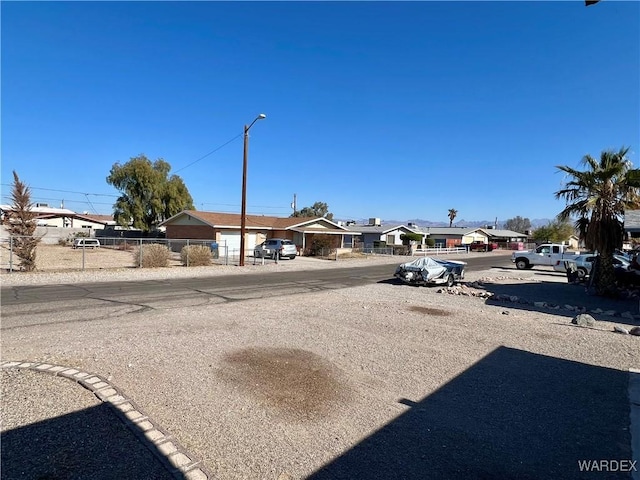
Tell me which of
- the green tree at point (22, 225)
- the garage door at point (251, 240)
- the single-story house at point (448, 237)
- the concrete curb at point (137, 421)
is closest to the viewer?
the concrete curb at point (137, 421)

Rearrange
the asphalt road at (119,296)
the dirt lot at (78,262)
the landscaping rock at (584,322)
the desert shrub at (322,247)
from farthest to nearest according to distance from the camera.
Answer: the desert shrub at (322,247) → the dirt lot at (78,262) → the landscaping rock at (584,322) → the asphalt road at (119,296)

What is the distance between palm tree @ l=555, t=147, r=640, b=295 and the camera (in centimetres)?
1417

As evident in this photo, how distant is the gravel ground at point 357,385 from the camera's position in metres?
3.48

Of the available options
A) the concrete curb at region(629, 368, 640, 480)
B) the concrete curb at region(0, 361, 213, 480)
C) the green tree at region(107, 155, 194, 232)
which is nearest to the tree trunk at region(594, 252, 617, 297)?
the concrete curb at region(629, 368, 640, 480)

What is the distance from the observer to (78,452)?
3252 mm

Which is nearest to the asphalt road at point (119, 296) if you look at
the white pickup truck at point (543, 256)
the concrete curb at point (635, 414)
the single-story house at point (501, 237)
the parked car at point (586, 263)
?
the concrete curb at point (635, 414)

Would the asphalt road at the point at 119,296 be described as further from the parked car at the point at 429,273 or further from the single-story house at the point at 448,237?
the single-story house at the point at 448,237

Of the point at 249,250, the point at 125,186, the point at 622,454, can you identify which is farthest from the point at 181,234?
the point at 622,454

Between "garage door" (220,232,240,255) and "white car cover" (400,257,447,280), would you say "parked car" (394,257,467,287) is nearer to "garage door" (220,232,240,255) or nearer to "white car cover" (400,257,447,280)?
"white car cover" (400,257,447,280)

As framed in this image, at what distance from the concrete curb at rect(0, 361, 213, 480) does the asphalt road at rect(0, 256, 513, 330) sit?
3.82 meters

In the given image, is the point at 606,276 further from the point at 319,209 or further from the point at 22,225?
the point at 319,209

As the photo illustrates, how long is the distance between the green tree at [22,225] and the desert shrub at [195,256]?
767 centimetres

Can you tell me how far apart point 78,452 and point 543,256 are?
31746 millimetres

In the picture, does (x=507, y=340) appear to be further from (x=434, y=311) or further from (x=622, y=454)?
(x=622, y=454)
